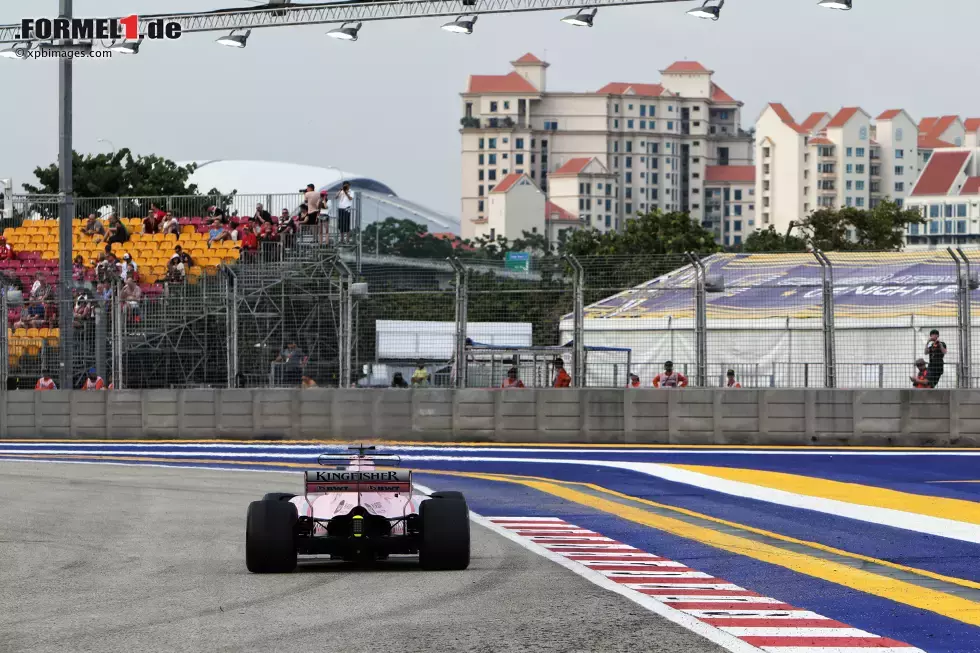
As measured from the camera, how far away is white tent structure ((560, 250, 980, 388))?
24.4 metres

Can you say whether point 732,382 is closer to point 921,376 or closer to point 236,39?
point 921,376

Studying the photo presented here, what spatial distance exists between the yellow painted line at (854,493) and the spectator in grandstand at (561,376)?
500 centimetres

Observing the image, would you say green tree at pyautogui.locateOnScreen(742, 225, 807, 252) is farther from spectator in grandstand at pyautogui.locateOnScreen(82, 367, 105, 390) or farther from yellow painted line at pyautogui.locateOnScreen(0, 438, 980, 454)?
yellow painted line at pyautogui.locateOnScreen(0, 438, 980, 454)

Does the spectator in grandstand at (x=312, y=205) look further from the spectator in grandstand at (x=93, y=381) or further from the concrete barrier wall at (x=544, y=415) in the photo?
the concrete barrier wall at (x=544, y=415)

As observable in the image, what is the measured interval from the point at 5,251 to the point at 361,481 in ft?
94.2

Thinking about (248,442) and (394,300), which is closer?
(394,300)

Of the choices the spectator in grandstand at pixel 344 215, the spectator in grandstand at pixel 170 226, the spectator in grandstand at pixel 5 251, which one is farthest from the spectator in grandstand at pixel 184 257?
the spectator in grandstand at pixel 5 251

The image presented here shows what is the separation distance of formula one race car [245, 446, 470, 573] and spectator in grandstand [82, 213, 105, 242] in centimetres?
2850

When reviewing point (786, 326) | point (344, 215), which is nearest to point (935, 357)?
point (786, 326)

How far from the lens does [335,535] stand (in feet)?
32.4

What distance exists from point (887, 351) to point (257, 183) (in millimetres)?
115833

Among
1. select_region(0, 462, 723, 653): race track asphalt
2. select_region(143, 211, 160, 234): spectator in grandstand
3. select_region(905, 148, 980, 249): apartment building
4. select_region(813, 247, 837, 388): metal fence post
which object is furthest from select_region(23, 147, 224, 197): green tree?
select_region(905, 148, 980, 249): apartment building

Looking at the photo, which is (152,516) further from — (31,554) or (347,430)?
(347,430)

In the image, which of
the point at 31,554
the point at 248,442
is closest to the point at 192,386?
the point at 248,442
